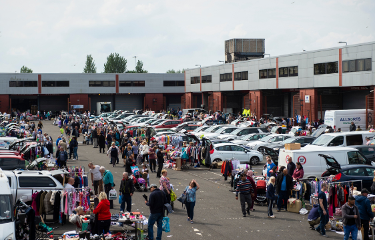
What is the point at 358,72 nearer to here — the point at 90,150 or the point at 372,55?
the point at 372,55

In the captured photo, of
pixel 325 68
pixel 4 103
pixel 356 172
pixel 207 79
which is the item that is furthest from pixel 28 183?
pixel 4 103

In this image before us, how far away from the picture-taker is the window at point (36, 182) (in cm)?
1441

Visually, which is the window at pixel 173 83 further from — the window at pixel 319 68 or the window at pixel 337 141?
the window at pixel 337 141

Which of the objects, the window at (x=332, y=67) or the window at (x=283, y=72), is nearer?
the window at (x=332, y=67)

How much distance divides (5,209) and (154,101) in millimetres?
72969

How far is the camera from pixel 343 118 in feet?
113

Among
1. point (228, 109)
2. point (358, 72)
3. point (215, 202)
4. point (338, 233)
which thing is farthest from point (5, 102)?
point (338, 233)

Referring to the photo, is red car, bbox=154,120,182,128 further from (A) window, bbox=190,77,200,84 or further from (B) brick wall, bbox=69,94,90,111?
(B) brick wall, bbox=69,94,90,111

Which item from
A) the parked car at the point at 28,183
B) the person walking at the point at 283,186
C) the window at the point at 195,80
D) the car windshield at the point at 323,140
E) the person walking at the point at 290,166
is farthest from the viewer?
the window at the point at 195,80

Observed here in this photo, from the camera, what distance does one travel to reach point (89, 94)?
3194 inches

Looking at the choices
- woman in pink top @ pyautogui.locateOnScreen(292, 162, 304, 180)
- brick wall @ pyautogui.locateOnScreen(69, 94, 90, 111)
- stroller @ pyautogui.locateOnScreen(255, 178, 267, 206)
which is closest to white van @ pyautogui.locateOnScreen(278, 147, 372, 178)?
woman in pink top @ pyautogui.locateOnScreen(292, 162, 304, 180)

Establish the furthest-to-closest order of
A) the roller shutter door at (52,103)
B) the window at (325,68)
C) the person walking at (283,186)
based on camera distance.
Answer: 1. the roller shutter door at (52,103)
2. the window at (325,68)
3. the person walking at (283,186)

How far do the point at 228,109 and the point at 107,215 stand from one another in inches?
2119

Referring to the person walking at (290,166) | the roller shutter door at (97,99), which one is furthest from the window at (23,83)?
the person walking at (290,166)
